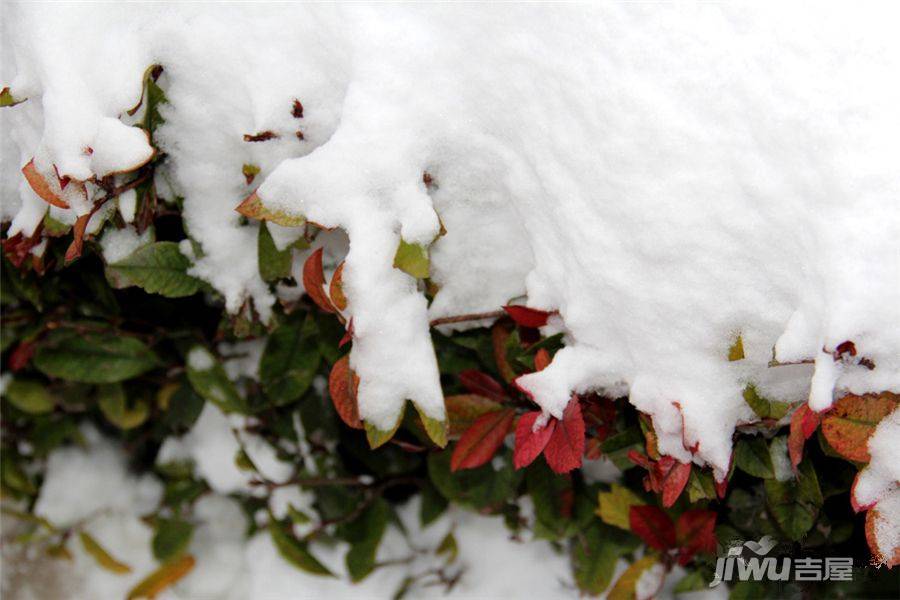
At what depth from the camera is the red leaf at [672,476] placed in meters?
0.92

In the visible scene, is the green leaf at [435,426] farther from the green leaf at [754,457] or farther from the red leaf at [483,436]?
the green leaf at [754,457]

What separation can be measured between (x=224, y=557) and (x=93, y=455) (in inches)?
14.0

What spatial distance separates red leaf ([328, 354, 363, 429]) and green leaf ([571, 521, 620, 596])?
518 mm

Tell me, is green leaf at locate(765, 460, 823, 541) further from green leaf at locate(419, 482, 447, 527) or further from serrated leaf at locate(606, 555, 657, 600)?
green leaf at locate(419, 482, 447, 527)

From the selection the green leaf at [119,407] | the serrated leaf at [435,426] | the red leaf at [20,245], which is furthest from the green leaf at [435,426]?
the green leaf at [119,407]

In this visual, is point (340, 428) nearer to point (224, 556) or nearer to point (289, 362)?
point (289, 362)

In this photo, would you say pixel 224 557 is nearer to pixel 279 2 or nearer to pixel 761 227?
pixel 279 2

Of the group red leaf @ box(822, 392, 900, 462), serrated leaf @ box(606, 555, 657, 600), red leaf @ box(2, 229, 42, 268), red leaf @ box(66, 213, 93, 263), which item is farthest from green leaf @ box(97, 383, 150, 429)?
red leaf @ box(822, 392, 900, 462)

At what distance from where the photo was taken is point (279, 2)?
3.10 feet

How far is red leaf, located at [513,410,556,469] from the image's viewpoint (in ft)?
3.14

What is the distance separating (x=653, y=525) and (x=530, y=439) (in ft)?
1.05

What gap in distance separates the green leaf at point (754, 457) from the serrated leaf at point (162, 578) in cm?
103

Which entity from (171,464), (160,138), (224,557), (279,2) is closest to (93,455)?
(171,464)

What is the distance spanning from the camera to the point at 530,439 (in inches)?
38.0
